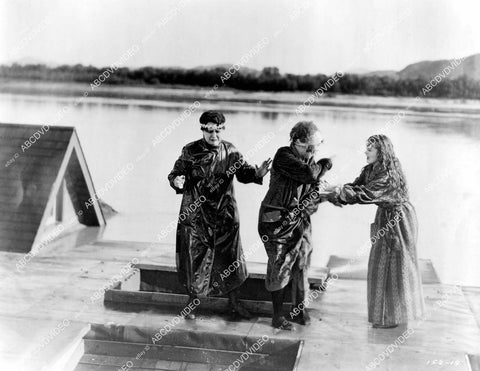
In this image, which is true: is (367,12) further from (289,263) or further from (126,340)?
(126,340)

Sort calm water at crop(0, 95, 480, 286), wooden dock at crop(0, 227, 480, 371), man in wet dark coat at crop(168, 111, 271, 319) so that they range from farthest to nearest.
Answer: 1. calm water at crop(0, 95, 480, 286)
2. man in wet dark coat at crop(168, 111, 271, 319)
3. wooden dock at crop(0, 227, 480, 371)

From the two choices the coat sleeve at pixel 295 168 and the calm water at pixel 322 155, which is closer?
the coat sleeve at pixel 295 168

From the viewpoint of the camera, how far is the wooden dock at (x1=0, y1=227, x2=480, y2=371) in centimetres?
583

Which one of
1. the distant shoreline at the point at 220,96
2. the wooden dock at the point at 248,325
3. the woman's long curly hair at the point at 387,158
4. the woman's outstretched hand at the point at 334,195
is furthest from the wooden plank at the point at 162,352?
the distant shoreline at the point at 220,96

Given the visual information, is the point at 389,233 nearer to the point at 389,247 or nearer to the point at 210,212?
the point at 389,247

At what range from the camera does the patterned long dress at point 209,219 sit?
20.9 ft

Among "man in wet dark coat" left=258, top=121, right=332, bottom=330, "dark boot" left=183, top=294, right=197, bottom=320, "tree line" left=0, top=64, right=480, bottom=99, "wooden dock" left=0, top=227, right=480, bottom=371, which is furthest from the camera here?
"tree line" left=0, top=64, right=480, bottom=99

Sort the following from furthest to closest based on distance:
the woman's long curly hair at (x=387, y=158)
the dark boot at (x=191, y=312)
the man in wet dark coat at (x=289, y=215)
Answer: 1. the dark boot at (x=191, y=312)
2. the man in wet dark coat at (x=289, y=215)
3. the woman's long curly hair at (x=387, y=158)

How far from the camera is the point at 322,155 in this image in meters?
8.08

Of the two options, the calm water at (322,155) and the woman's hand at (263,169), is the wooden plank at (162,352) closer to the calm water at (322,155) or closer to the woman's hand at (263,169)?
the woman's hand at (263,169)

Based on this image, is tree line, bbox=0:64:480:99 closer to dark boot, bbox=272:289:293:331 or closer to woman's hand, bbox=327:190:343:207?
woman's hand, bbox=327:190:343:207

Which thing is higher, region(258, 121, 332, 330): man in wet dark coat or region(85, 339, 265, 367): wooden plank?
region(258, 121, 332, 330): man in wet dark coat

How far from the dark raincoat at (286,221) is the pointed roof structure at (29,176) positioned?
3.05 metres

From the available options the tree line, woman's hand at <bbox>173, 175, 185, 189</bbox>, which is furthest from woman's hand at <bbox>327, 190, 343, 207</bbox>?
the tree line
